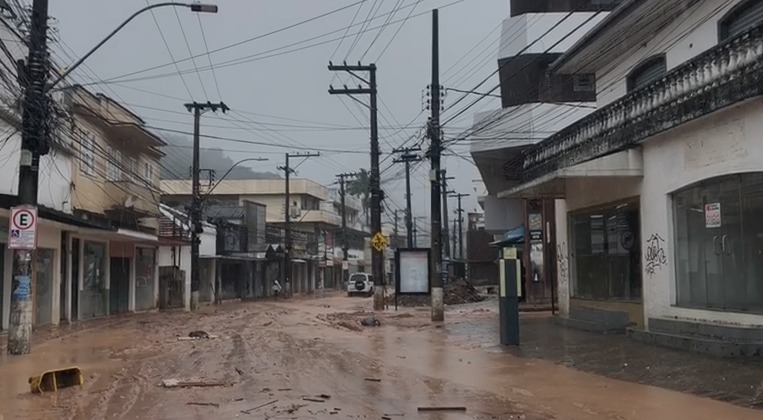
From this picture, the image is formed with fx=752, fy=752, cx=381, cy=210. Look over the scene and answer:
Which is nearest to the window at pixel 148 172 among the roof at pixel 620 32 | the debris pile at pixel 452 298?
the debris pile at pixel 452 298

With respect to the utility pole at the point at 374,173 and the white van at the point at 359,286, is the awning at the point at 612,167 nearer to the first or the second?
the utility pole at the point at 374,173

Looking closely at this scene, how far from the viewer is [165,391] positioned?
34.8 ft

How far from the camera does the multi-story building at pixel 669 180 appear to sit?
42.2 ft

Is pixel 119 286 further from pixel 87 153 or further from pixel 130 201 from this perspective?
pixel 87 153

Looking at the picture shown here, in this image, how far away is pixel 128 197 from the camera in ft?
102

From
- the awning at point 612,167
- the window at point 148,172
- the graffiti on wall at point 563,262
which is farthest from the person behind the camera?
the window at point 148,172

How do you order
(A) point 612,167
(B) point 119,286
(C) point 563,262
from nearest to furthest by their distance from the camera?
A: (A) point 612,167 → (C) point 563,262 → (B) point 119,286

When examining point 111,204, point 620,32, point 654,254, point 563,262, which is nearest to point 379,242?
point 111,204

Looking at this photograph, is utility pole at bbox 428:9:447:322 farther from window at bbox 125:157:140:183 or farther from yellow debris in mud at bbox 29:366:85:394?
yellow debris in mud at bbox 29:366:85:394

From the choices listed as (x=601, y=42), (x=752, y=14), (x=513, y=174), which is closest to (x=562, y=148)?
(x=601, y=42)

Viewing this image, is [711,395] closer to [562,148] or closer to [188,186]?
[562,148]

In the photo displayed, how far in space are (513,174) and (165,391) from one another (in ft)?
78.6

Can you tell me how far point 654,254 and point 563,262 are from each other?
607 cm

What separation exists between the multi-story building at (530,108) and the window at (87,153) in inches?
572
